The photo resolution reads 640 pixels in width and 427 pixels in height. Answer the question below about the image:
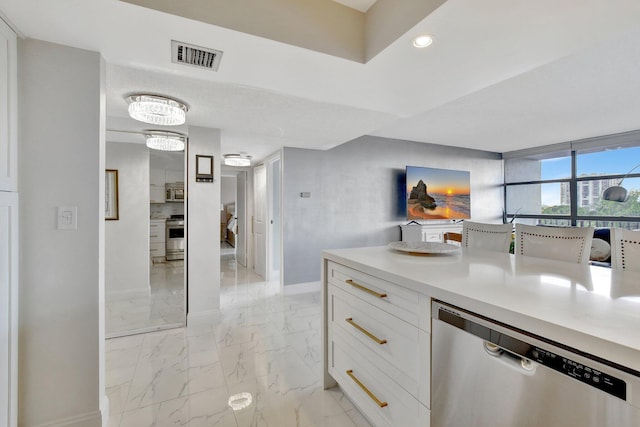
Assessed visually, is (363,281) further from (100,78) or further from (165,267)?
(165,267)

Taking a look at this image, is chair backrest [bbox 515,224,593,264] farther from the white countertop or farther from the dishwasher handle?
the dishwasher handle

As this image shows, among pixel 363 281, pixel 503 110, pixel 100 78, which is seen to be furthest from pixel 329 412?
pixel 503 110

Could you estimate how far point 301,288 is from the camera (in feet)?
13.6

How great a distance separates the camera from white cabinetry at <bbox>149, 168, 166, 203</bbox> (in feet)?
9.32

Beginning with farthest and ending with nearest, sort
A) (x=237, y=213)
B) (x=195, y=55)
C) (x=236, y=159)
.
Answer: (x=237, y=213) → (x=236, y=159) → (x=195, y=55)

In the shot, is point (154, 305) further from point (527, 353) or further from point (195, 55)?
point (527, 353)

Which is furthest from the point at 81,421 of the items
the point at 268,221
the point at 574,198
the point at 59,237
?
the point at 574,198

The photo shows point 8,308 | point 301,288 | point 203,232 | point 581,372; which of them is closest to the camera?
point 581,372

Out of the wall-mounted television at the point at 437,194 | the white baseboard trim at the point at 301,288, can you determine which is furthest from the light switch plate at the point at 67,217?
the wall-mounted television at the point at 437,194

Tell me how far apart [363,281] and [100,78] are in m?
1.85

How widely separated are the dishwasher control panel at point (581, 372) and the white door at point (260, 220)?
4.28 metres

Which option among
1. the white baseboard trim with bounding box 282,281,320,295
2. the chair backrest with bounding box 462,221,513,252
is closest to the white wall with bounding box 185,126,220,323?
the white baseboard trim with bounding box 282,281,320,295

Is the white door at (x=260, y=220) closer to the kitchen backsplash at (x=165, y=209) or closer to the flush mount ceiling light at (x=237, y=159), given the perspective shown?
the flush mount ceiling light at (x=237, y=159)

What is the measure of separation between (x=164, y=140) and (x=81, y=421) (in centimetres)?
239
